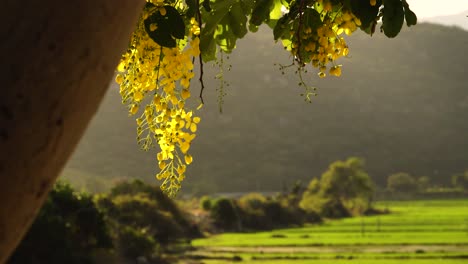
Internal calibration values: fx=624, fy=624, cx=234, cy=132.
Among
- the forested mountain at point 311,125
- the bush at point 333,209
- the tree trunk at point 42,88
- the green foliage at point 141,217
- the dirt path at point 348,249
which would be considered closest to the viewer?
the tree trunk at point 42,88

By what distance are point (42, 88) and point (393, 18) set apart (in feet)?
2.69

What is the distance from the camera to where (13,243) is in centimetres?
53

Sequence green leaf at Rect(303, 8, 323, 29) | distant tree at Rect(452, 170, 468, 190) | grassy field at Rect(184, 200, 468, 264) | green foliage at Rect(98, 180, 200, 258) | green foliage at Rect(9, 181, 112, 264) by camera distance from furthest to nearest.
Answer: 1. distant tree at Rect(452, 170, 468, 190)
2. grassy field at Rect(184, 200, 468, 264)
3. green foliage at Rect(98, 180, 200, 258)
4. green foliage at Rect(9, 181, 112, 264)
5. green leaf at Rect(303, 8, 323, 29)

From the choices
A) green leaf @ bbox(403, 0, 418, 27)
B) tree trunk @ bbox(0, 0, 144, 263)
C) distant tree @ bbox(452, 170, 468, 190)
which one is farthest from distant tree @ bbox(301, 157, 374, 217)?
tree trunk @ bbox(0, 0, 144, 263)

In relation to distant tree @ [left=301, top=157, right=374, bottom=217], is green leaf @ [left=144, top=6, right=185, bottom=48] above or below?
below

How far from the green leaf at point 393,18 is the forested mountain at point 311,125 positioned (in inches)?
1948

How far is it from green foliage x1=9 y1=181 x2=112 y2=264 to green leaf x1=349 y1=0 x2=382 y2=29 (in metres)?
12.8

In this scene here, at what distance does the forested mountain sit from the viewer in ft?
187

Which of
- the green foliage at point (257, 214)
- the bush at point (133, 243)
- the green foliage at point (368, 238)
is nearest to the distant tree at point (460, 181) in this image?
the green foliage at point (368, 238)

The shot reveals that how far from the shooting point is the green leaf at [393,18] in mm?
1158

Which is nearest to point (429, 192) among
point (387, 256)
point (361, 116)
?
point (361, 116)

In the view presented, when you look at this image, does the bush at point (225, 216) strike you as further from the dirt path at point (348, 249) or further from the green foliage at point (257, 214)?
the dirt path at point (348, 249)

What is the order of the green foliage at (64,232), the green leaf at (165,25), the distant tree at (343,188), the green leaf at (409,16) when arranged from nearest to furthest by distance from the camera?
the green leaf at (165,25), the green leaf at (409,16), the green foliage at (64,232), the distant tree at (343,188)

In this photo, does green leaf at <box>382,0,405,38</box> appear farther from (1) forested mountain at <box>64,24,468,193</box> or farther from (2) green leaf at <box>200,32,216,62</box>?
(1) forested mountain at <box>64,24,468,193</box>
